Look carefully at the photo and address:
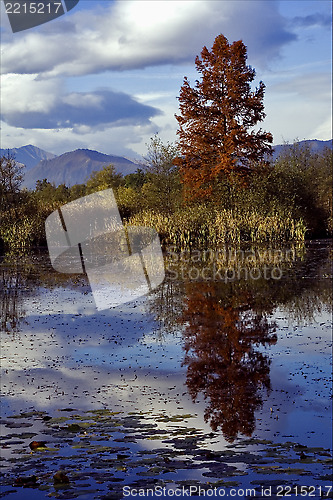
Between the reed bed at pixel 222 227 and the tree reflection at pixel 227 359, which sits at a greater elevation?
the reed bed at pixel 222 227

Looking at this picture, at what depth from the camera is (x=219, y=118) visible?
30.9 metres

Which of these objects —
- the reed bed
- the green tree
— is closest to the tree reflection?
the reed bed

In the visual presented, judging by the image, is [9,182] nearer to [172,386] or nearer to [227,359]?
[227,359]

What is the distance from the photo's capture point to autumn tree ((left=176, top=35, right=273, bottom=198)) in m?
30.3

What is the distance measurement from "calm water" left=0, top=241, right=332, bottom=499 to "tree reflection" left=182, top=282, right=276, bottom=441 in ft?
0.08

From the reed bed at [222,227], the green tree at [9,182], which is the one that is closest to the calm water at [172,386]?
the reed bed at [222,227]

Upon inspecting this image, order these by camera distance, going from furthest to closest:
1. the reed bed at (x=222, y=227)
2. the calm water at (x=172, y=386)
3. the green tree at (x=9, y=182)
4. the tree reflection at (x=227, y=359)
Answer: the green tree at (x=9, y=182), the reed bed at (x=222, y=227), the tree reflection at (x=227, y=359), the calm water at (x=172, y=386)

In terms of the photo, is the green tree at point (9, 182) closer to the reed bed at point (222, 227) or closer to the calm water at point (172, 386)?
the reed bed at point (222, 227)

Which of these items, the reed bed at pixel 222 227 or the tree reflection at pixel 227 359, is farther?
the reed bed at pixel 222 227

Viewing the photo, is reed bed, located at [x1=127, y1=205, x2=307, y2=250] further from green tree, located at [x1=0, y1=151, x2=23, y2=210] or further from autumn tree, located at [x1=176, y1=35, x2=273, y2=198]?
green tree, located at [x1=0, y1=151, x2=23, y2=210]

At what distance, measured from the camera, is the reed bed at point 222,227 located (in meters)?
29.4

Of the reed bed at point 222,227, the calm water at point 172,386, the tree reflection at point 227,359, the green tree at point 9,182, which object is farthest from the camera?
the green tree at point 9,182

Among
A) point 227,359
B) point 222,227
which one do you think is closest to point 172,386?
point 227,359

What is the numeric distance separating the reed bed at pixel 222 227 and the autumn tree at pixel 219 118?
4.36 ft
